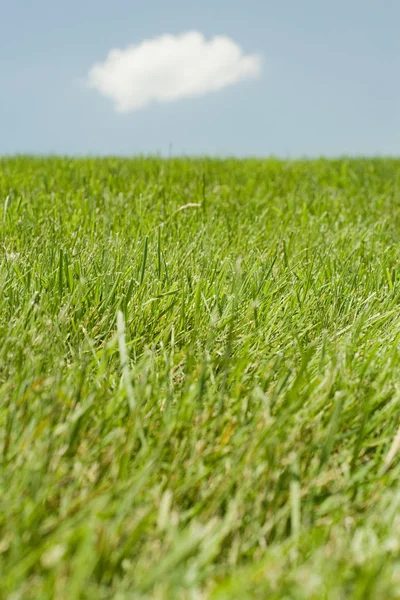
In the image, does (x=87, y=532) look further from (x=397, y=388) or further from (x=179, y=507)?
(x=397, y=388)

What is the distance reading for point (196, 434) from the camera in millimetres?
1152

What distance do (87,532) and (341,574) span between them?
1.21ft

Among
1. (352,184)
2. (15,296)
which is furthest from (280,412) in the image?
(352,184)

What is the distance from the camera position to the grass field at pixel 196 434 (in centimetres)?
89

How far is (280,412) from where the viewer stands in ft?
4.15

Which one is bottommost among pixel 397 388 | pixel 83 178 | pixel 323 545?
pixel 323 545

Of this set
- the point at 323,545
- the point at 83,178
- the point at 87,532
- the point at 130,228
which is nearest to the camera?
the point at 87,532

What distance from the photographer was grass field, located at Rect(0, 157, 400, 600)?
89cm

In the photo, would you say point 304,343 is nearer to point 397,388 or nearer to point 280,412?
point 397,388

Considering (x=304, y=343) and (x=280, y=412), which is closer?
(x=280, y=412)

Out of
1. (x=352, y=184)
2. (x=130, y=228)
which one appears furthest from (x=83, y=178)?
(x=352, y=184)

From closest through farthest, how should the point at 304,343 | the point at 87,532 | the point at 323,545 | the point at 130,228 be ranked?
the point at 87,532
the point at 323,545
the point at 304,343
the point at 130,228

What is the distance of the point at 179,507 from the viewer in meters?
1.06

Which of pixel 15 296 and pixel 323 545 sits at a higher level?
pixel 15 296
